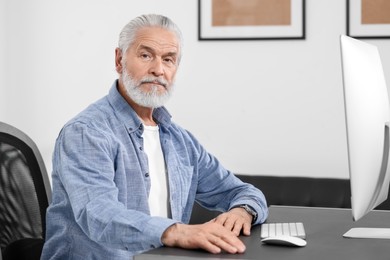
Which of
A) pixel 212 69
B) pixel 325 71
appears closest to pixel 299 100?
pixel 325 71

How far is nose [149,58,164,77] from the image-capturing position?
2.28 metres

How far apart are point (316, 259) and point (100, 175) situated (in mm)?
660

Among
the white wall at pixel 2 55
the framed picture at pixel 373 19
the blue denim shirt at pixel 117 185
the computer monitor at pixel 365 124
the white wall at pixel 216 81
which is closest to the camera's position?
the computer monitor at pixel 365 124

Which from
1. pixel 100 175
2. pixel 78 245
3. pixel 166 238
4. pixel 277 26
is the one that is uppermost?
pixel 277 26

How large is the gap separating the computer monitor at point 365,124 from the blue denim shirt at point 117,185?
46 centimetres

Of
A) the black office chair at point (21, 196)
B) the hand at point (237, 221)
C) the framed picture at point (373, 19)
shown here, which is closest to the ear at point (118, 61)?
the black office chair at point (21, 196)

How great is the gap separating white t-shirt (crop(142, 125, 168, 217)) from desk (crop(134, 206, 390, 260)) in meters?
0.36

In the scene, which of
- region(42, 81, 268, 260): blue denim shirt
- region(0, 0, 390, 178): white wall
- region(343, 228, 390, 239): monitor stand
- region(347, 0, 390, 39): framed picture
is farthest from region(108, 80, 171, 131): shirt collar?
region(347, 0, 390, 39): framed picture

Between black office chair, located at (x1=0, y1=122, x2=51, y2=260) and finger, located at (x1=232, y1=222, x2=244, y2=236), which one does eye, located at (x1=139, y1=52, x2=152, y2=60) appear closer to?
black office chair, located at (x1=0, y1=122, x2=51, y2=260)

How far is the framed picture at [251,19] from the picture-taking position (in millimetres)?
3410

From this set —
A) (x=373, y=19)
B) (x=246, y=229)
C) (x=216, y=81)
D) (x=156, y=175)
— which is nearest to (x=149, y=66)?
(x=156, y=175)

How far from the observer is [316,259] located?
59.2 inches

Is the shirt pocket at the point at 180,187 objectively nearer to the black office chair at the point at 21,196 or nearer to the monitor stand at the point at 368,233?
the black office chair at the point at 21,196

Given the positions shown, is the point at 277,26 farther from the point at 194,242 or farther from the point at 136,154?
the point at 194,242
